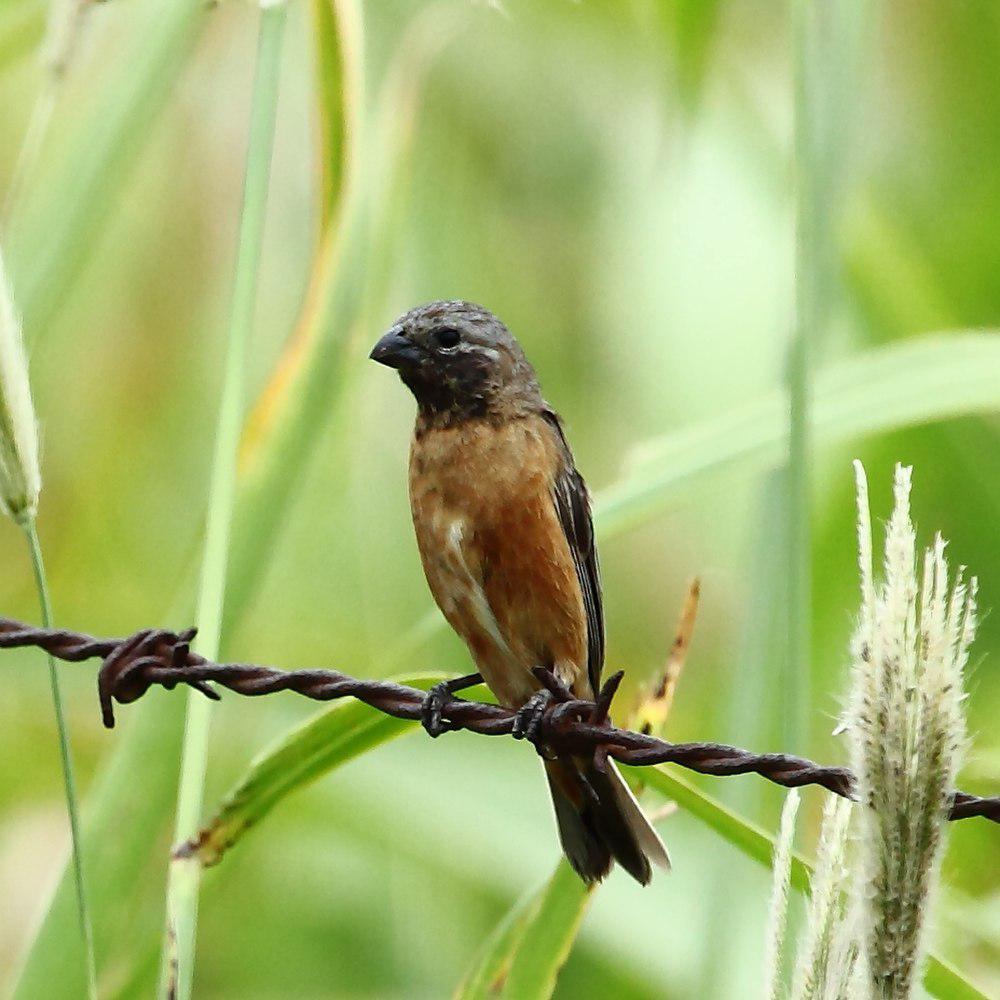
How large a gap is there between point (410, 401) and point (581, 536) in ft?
7.34

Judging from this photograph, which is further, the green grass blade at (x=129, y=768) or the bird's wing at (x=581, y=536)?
the bird's wing at (x=581, y=536)

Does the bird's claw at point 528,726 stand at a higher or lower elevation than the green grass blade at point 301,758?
higher

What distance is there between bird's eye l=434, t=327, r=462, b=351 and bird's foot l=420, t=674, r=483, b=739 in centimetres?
67

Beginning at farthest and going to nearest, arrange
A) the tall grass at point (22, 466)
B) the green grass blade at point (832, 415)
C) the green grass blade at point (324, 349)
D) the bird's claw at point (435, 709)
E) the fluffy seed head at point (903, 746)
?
the green grass blade at point (832, 415), the green grass blade at point (324, 349), the bird's claw at point (435, 709), the tall grass at point (22, 466), the fluffy seed head at point (903, 746)

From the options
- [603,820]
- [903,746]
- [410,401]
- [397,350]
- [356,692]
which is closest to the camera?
[903,746]

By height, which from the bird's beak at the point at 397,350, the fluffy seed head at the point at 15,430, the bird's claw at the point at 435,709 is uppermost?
the bird's beak at the point at 397,350

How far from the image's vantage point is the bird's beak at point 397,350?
3107mm

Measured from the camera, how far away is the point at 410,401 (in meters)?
5.27

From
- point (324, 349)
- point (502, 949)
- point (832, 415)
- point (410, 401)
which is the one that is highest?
point (410, 401)

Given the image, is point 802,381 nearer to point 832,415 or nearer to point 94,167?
point 832,415

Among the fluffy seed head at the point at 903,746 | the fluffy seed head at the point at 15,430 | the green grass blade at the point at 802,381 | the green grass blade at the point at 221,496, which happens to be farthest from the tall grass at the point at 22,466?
the fluffy seed head at the point at 903,746

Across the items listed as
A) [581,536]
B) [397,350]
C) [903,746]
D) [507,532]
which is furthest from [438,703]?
[903,746]

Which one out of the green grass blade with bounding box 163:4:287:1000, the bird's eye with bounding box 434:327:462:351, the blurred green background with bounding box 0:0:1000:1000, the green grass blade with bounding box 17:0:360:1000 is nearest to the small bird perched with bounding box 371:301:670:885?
the bird's eye with bounding box 434:327:462:351

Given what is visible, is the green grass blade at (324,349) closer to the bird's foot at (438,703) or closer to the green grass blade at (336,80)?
the green grass blade at (336,80)
